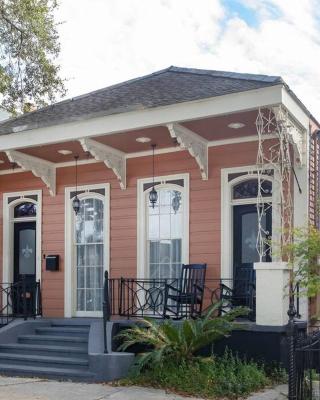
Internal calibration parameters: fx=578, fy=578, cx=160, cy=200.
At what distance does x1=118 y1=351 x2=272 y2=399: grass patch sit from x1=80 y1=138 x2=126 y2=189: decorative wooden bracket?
3.93 meters

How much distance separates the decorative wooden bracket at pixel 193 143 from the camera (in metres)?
9.16

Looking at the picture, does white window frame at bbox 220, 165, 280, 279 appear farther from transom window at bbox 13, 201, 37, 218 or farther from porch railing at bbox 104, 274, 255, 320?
transom window at bbox 13, 201, 37, 218

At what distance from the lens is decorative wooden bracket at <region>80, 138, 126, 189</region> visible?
10008 millimetres

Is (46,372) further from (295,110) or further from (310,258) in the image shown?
(295,110)

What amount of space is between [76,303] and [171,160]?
3468 mm

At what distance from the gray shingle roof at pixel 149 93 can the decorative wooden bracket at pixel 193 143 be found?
1.61ft

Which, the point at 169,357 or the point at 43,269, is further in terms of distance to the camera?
the point at 43,269

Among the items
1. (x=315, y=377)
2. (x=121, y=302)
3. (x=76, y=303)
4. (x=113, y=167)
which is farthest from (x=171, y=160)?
(x=315, y=377)

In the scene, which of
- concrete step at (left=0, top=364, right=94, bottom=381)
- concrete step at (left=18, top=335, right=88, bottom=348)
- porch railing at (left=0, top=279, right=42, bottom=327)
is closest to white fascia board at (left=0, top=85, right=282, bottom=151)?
porch railing at (left=0, top=279, right=42, bottom=327)

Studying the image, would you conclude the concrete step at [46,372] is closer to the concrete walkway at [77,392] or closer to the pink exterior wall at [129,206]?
the concrete walkway at [77,392]

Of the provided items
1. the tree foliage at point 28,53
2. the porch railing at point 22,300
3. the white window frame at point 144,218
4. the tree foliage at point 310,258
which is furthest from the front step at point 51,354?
the tree foliage at point 28,53

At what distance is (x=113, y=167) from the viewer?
35.4ft

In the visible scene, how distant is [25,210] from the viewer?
12430 mm

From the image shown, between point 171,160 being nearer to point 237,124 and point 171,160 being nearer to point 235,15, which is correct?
point 237,124
